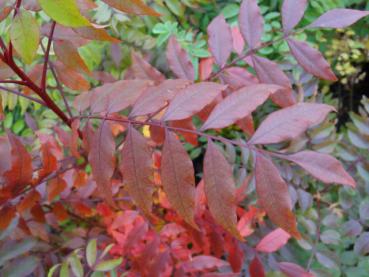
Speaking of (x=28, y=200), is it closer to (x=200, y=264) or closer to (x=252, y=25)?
(x=200, y=264)

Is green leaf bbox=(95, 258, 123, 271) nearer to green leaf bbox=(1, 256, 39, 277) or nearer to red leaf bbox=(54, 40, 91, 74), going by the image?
green leaf bbox=(1, 256, 39, 277)

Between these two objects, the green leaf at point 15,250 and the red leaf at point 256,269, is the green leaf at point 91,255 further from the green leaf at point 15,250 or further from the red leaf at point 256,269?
the red leaf at point 256,269

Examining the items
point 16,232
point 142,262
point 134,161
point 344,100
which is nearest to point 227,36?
point 134,161

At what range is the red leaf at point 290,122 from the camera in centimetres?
66

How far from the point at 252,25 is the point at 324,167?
0.36 meters

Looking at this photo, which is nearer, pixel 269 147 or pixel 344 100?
pixel 269 147

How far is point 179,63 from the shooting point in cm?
101

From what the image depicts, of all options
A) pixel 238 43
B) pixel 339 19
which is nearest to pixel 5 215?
pixel 238 43

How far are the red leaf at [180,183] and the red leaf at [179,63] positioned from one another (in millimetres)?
377

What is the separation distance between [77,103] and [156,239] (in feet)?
1.14

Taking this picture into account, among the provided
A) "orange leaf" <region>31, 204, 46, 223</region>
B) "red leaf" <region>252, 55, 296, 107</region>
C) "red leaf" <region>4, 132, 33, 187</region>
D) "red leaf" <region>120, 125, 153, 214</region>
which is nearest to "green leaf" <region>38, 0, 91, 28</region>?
"red leaf" <region>120, 125, 153, 214</region>

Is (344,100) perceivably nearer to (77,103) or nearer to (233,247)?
(233,247)

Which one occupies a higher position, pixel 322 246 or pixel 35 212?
pixel 35 212

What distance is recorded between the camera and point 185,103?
693 millimetres
